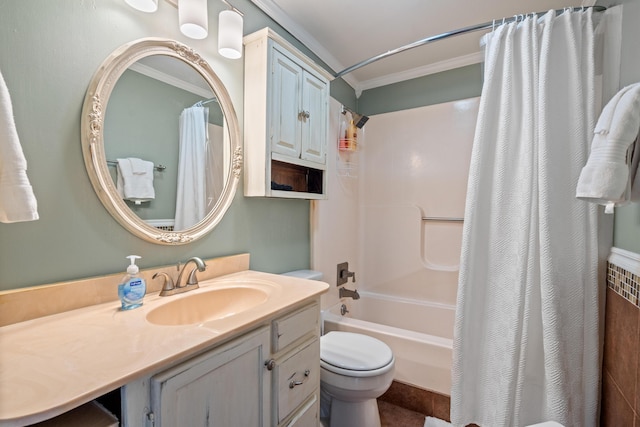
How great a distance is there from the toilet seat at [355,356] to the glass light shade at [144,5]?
1683mm

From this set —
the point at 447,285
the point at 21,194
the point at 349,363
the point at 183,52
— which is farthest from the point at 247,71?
the point at 447,285

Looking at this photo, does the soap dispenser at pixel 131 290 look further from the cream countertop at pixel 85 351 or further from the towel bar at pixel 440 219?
the towel bar at pixel 440 219

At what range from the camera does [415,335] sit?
168 centimetres

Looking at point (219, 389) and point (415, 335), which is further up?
point (219, 389)

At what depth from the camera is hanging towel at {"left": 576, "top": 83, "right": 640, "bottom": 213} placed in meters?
0.79

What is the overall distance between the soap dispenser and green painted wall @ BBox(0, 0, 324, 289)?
0.14 metres

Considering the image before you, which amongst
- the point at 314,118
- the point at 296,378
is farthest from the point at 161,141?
the point at 296,378

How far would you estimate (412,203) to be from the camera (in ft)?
8.20

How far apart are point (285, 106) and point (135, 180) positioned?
829 mm

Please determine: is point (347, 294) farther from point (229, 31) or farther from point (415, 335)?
point (229, 31)

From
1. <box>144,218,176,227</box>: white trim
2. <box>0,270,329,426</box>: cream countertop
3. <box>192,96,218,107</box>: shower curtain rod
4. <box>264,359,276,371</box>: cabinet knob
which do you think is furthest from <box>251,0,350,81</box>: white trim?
<box>264,359,276,371</box>: cabinet knob

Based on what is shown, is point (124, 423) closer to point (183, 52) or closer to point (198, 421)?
point (198, 421)

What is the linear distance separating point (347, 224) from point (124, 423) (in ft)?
6.84

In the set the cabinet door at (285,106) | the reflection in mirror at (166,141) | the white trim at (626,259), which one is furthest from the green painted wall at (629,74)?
the reflection in mirror at (166,141)
